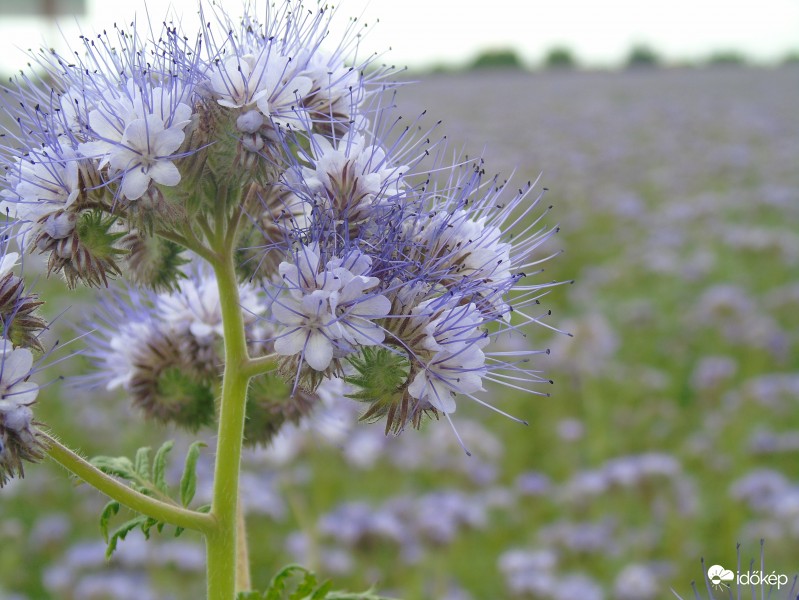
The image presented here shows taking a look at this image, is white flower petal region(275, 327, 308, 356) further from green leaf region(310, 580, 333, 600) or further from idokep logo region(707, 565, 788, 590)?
idokep logo region(707, 565, 788, 590)

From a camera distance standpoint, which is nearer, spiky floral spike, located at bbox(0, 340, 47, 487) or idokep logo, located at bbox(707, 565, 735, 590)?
spiky floral spike, located at bbox(0, 340, 47, 487)

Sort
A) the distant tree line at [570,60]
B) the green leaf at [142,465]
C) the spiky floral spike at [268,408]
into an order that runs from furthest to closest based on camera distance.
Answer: the distant tree line at [570,60]
the spiky floral spike at [268,408]
the green leaf at [142,465]

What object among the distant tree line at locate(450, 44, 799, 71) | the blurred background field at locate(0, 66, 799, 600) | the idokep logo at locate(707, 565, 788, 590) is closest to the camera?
the idokep logo at locate(707, 565, 788, 590)

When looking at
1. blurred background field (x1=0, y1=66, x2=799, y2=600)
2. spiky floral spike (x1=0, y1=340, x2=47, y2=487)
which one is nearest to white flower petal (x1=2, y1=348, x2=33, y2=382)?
spiky floral spike (x1=0, y1=340, x2=47, y2=487)

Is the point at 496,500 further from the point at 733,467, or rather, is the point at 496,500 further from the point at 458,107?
the point at 458,107

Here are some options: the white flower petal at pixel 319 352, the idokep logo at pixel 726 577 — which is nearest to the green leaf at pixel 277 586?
the white flower petal at pixel 319 352

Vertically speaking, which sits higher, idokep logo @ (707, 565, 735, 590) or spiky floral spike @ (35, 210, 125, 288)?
spiky floral spike @ (35, 210, 125, 288)

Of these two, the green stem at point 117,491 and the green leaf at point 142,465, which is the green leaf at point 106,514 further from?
the green leaf at point 142,465

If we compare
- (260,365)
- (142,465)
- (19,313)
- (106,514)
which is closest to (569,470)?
(142,465)
